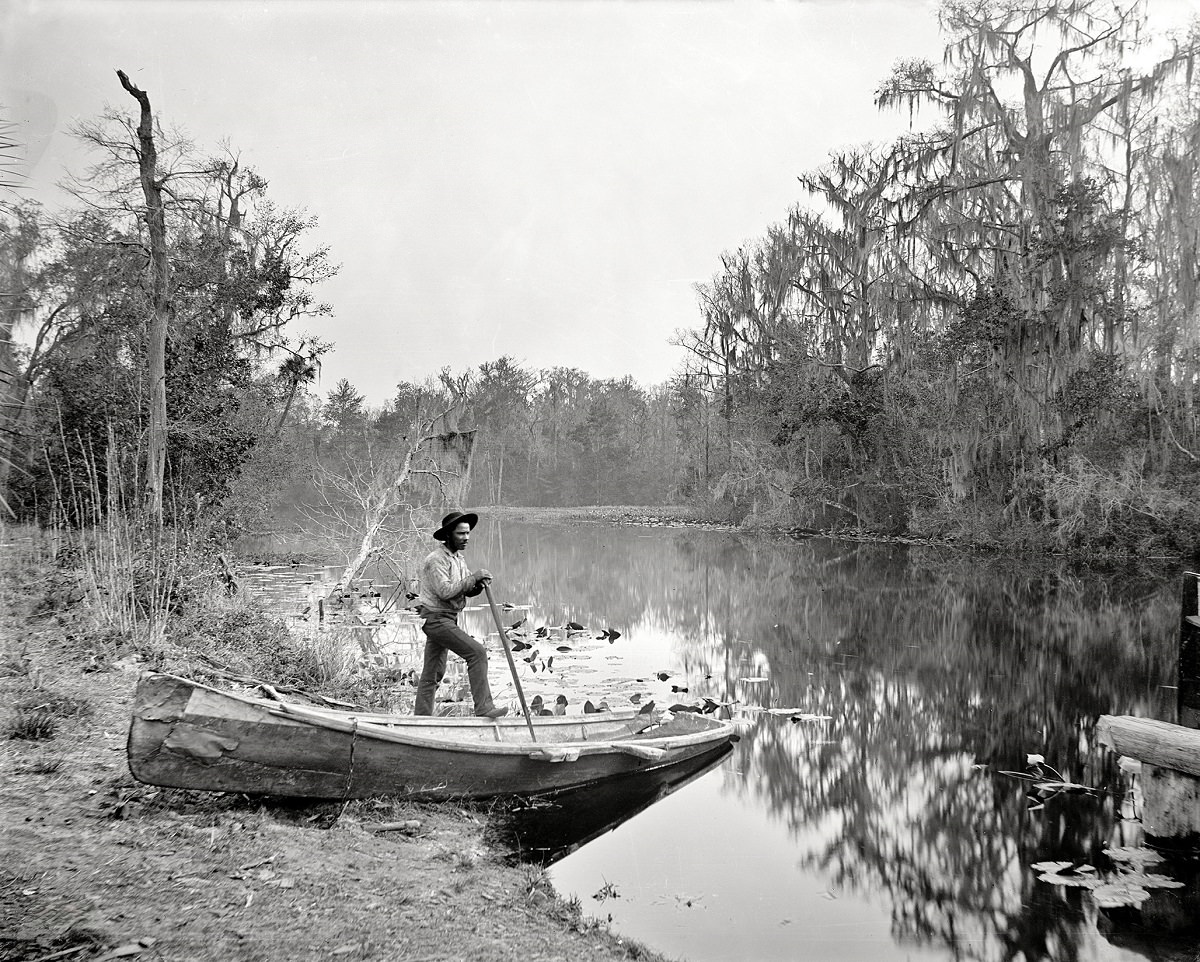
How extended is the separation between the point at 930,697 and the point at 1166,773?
457 cm

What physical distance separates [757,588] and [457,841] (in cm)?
1514

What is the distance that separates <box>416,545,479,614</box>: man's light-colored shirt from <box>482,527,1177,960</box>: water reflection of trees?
2961 millimetres

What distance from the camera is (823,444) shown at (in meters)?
32.8

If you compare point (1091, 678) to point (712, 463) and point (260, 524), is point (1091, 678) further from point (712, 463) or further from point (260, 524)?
point (712, 463)

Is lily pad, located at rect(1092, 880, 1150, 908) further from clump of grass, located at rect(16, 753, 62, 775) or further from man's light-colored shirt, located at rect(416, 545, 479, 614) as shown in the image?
clump of grass, located at rect(16, 753, 62, 775)

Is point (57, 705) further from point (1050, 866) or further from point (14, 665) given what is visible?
point (1050, 866)

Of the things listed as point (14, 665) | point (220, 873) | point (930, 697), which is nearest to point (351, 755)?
point (220, 873)

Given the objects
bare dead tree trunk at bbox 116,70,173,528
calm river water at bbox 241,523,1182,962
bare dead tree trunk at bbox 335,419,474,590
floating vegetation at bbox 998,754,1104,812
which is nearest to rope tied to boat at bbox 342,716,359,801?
calm river water at bbox 241,523,1182,962

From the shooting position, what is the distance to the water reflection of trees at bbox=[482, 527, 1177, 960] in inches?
230

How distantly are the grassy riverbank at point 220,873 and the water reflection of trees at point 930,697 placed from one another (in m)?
2.50

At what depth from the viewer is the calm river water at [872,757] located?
16.9 feet

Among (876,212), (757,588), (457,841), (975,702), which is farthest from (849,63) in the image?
(457,841)

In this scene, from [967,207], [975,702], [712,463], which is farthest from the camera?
[712,463]

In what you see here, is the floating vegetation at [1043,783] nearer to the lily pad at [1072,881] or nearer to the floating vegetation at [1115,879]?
the floating vegetation at [1115,879]
